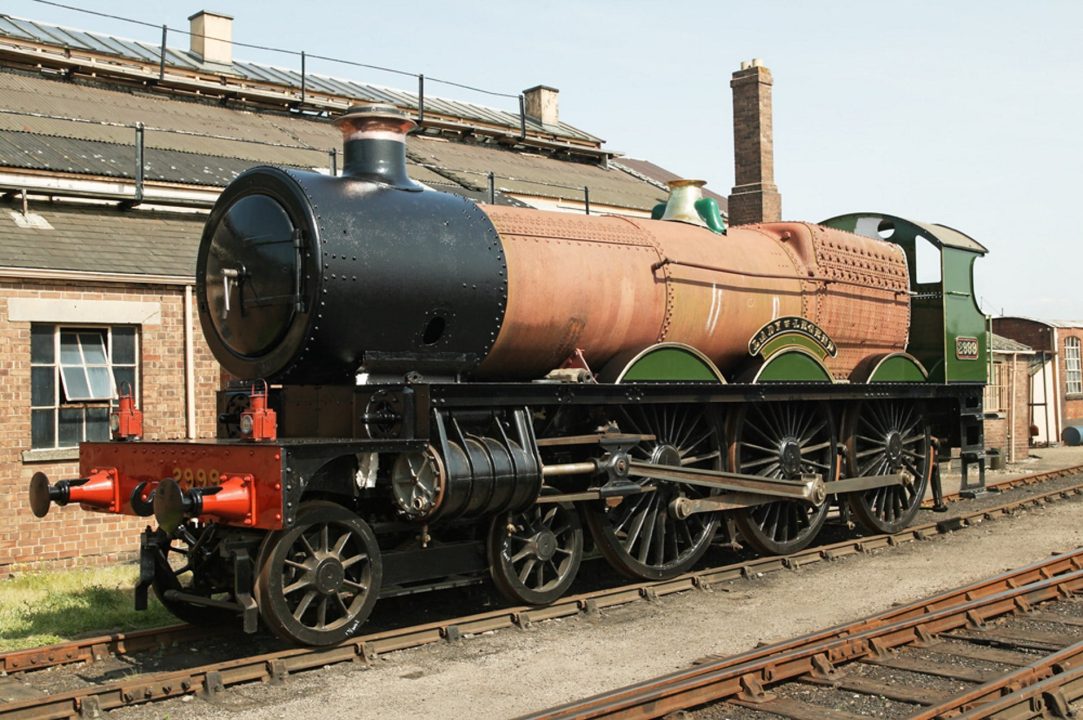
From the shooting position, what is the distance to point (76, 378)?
11062 mm

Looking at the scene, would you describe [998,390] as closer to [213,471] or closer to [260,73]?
[260,73]

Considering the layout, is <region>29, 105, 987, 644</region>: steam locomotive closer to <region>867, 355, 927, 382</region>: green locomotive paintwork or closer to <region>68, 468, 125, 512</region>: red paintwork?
<region>68, 468, 125, 512</region>: red paintwork

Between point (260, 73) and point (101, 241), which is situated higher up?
point (260, 73)

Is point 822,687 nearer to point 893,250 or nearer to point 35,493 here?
point 35,493

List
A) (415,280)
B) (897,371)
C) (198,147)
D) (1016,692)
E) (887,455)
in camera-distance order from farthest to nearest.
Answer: (198,147)
(887,455)
(897,371)
(415,280)
(1016,692)

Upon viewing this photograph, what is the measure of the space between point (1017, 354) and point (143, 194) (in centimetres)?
1916

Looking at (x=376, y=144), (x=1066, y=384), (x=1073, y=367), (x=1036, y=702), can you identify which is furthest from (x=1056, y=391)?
(x=1036, y=702)

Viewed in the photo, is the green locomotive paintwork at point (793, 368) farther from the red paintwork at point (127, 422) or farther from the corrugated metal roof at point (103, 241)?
the corrugated metal roof at point (103, 241)

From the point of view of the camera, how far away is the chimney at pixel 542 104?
90.1 ft

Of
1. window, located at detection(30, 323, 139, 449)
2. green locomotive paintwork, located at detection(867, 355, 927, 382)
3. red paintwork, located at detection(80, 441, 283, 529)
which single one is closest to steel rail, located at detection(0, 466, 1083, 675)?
red paintwork, located at detection(80, 441, 283, 529)

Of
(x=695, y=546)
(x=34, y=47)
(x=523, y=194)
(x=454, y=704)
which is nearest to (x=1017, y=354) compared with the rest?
(x=523, y=194)

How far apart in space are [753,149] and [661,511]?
12366mm

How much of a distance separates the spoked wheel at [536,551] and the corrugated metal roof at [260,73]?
14803mm

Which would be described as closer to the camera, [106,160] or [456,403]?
[456,403]
